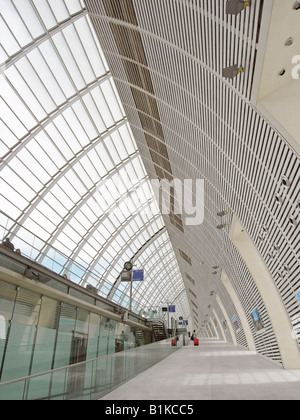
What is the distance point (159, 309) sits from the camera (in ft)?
147

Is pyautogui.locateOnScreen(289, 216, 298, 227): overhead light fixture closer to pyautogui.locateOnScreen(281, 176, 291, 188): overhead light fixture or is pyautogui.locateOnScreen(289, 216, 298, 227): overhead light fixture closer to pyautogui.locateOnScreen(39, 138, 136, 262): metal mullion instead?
pyautogui.locateOnScreen(281, 176, 291, 188): overhead light fixture

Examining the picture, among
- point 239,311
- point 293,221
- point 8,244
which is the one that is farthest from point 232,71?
point 239,311

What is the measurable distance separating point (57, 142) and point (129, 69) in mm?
13436

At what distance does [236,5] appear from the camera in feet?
19.7

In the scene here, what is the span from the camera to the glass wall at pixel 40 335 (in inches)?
509

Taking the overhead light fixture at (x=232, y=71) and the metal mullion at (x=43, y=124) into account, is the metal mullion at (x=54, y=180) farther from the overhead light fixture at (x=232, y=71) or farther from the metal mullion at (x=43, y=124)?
the overhead light fixture at (x=232, y=71)

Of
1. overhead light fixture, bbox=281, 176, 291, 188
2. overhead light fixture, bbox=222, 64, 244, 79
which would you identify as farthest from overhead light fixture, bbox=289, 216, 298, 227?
overhead light fixture, bbox=222, 64, 244, 79

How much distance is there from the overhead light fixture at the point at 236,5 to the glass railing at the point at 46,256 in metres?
11.2

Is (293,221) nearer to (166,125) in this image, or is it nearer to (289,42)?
(289,42)

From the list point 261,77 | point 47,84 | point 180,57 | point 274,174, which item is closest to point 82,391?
point 274,174

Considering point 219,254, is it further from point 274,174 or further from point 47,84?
point 47,84

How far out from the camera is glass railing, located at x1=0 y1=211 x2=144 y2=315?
1356 cm

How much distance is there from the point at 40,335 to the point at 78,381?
30.8ft

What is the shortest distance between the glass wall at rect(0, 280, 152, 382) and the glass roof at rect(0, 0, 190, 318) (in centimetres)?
220
